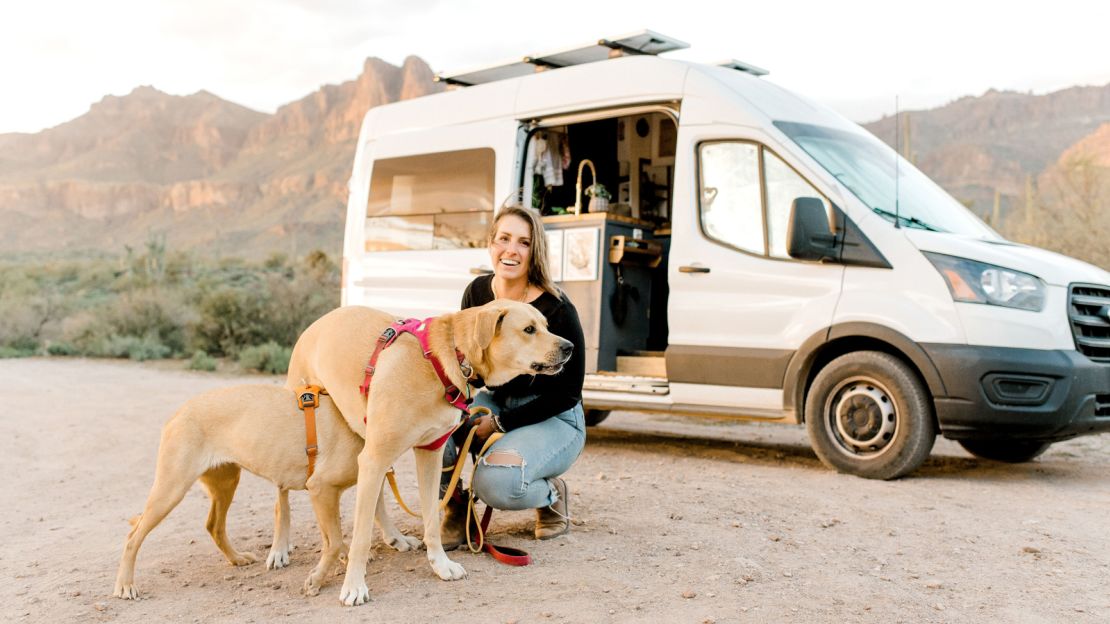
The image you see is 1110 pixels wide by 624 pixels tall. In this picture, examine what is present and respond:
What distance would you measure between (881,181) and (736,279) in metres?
1.33

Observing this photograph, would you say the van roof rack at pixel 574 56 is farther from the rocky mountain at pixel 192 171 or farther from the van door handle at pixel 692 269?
the rocky mountain at pixel 192 171

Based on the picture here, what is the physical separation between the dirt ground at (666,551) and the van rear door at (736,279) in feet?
2.27

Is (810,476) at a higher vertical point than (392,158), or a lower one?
lower

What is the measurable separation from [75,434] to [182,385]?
4242 mm

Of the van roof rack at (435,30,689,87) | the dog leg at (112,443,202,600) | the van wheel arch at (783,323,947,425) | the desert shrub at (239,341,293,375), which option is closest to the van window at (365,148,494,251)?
the van roof rack at (435,30,689,87)

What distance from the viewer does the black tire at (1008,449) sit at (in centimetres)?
738

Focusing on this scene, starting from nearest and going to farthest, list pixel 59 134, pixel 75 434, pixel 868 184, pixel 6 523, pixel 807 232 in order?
1. pixel 6 523
2. pixel 807 232
3. pixel 868 184
4. pixel 75 434
5. pixel 59 134

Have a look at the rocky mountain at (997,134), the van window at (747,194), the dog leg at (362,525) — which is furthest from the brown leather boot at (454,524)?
the rocky mountain at (997,134)

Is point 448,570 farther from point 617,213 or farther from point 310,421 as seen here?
point 617,213

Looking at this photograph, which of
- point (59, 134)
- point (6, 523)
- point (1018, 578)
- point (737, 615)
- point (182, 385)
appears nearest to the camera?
point (737, 615)

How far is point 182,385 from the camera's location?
42.1 feet

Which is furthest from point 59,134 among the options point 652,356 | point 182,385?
point 652,356

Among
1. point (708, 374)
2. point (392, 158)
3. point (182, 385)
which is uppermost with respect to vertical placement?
point (392, 158)

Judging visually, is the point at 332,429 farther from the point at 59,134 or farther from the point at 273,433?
the point at 59,134
